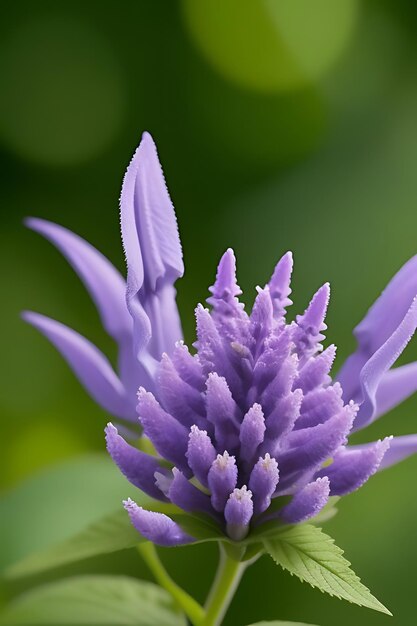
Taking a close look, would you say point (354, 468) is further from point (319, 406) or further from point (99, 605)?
point (99, 605)

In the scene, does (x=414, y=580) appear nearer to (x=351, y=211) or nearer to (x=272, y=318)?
(x=351, y=211)


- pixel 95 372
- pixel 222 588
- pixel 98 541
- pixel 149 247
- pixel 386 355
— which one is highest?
pixel 149 247

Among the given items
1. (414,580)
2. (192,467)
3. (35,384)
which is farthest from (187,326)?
(192,467)

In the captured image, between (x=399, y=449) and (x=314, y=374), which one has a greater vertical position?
(x=314, y=374)

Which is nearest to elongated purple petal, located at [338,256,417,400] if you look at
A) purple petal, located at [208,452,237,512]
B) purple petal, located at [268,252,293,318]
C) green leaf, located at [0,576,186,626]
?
purple petal, located at [268,252,293,318]

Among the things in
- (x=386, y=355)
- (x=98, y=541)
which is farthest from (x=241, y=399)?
(x=98, y=541)

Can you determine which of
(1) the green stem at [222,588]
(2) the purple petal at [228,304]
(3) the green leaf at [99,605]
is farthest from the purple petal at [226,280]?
(3) the green leaf at [99,605]
